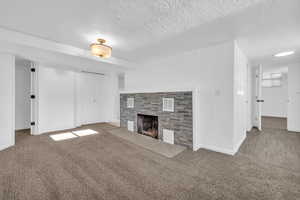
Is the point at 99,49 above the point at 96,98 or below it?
above

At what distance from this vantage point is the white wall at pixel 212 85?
8.61ft

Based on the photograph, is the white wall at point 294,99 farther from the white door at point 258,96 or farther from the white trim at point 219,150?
the white trim at point 219,150

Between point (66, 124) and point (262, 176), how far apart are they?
556cm

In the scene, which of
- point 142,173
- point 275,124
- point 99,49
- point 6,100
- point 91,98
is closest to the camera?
point 142,173

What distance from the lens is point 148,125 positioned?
4004 millimetres

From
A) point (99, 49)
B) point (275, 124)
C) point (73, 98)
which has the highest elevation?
point (99, 49)

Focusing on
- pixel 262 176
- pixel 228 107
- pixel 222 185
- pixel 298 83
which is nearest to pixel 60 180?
pixel 222 185

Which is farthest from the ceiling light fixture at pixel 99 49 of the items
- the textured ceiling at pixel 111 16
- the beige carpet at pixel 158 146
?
the beige carpet at pixel 158 146

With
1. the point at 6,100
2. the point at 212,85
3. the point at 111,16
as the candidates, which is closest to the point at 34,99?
the point at 6,100

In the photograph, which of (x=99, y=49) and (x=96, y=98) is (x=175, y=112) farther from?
(x=96, y=98)

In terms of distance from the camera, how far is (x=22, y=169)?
2.05m

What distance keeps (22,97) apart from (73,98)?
1660 mm

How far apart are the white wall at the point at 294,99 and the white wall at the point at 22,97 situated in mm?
9272

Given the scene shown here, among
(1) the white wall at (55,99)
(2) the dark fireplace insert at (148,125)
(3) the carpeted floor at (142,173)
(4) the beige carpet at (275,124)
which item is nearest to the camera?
(3) the carpeted floor at (142,173)
